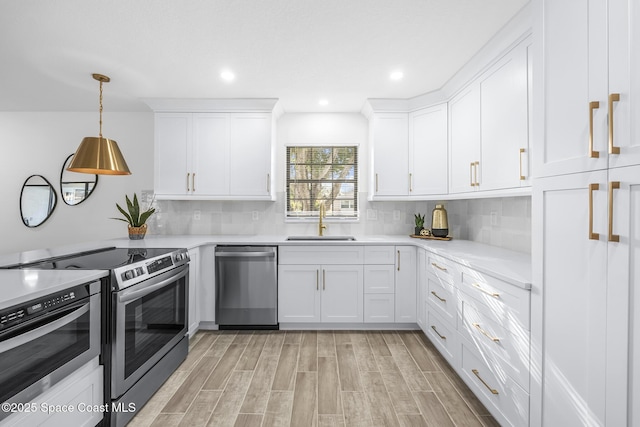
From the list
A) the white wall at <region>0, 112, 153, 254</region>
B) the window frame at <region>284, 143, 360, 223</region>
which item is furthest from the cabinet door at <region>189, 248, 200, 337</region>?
the white wall at <region>0, 112, 153, 254</region>

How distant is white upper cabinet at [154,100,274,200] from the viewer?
342 cm

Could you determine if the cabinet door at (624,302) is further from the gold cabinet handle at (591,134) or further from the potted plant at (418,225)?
the potted plant at (418,225)

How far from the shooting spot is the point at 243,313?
3.13 meters

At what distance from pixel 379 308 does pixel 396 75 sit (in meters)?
2.20

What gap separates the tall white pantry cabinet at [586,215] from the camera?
0.96m

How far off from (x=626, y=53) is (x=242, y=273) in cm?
296

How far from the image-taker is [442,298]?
251 cm

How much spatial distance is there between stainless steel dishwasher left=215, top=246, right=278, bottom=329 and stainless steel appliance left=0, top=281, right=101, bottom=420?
1507 mm

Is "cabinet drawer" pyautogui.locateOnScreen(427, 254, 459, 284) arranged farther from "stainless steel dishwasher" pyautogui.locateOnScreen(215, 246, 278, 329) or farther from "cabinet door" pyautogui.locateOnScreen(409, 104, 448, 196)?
"stainless steel dishwasher" pyautogui.locateOnScreen(215, 246, 278, 329)

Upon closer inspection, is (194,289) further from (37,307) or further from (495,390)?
(495,390)

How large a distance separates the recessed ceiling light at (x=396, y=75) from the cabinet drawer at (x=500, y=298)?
1725 mm

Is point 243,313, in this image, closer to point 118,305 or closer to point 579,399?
point 118,305

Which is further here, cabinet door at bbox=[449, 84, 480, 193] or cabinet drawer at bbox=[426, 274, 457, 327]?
cabinet door at bbox=[449, 84, 480, 193]

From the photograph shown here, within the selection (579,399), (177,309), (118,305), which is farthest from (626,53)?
(177,309)
